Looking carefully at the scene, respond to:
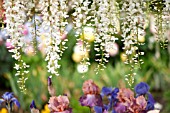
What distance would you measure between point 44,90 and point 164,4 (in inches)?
108

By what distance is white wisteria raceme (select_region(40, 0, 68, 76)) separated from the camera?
1729 millimetres

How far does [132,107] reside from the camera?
1707mm

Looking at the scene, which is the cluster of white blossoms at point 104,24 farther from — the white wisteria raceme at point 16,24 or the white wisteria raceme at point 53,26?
the white wisteria raceme at point 16,24

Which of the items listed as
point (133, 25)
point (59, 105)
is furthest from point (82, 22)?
point (59, 105)

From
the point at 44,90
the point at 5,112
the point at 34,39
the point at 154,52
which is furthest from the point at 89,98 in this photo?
the point at 154,52

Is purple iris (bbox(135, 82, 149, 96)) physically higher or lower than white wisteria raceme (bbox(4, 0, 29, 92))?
lower

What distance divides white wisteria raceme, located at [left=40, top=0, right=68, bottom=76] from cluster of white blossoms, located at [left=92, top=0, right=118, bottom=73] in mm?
115

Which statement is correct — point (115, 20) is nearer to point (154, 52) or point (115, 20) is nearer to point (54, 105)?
point (54, 105)

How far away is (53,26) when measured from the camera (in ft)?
5.71

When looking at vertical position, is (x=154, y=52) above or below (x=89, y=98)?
below

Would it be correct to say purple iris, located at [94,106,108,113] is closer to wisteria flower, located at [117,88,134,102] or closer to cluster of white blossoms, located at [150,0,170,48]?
wisteria flower, located at [117,88,134,102]

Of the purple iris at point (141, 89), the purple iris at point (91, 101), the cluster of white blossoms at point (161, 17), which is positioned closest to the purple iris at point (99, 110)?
the purple iris at point (91, 101)

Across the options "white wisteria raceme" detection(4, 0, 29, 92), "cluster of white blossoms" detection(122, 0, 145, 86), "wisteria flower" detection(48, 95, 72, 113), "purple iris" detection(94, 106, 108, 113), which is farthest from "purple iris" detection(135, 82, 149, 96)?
"white wisteria raceme" detection(4, 0, 29, 92)

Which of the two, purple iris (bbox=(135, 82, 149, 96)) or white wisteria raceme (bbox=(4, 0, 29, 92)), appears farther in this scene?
purple iris (bbox=(135, 82, 149, 96))
